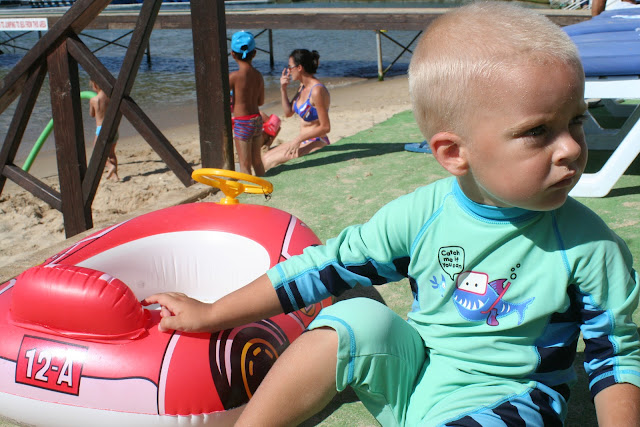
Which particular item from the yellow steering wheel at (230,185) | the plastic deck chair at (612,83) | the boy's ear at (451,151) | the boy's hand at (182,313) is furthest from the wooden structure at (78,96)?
the boy's ear at (451,151)

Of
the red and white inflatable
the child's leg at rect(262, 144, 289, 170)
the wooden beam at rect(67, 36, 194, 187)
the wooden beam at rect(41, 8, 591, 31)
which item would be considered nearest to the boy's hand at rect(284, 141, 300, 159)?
the child's leg at rect(262, 144, 289, 170)

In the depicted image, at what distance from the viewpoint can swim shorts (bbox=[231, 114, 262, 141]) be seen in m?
5.71

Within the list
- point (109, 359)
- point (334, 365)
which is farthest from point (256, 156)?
point (334, 365)

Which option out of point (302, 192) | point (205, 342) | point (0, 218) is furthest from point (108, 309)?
point (0, 218)

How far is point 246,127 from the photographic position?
18.8 feet

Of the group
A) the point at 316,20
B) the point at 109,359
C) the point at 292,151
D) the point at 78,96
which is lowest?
the point at 292,151

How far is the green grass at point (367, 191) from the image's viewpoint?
2027 millimetres

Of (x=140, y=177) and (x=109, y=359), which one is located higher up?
(x=109, y=359)

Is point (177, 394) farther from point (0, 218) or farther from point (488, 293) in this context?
point (0, 218)

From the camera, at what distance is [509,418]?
53.3 inches

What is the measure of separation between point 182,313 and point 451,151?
0.84 meters

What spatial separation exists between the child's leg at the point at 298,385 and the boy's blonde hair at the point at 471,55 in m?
Answer: 0.54

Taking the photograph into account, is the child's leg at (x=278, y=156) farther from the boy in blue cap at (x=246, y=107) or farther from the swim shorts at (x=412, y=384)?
the swim shorts at (x=412, y=384)

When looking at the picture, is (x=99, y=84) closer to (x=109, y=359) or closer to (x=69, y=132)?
(x=69, y=132)
